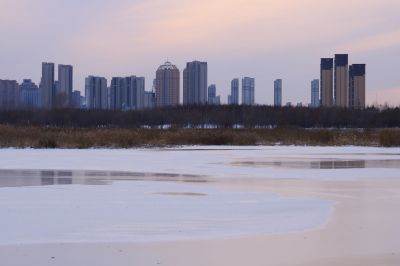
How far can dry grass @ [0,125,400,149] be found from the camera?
2989cm

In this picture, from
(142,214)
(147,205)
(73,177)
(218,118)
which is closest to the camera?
(142,214)

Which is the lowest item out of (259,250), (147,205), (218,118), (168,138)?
(259,250)

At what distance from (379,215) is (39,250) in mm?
4768

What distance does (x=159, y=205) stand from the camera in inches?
383

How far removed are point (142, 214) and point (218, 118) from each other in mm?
76615

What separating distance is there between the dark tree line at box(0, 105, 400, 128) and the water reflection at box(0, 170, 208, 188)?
218 feet

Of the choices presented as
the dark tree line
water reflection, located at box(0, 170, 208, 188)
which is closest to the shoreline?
water reflection, located at box(0, 170, 208, 188)

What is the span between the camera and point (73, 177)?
47.7 feet

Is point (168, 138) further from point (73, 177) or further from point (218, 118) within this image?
point (218, 118)

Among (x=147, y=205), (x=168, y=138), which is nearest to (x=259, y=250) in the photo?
(x=147, y=205)

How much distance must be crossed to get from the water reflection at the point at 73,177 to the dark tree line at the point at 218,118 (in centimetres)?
6656

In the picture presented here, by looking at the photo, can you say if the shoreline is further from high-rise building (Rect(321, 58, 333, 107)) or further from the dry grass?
high-rise building (Rect(321, 58, 333, 107))

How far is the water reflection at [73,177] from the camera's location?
43.0 feet

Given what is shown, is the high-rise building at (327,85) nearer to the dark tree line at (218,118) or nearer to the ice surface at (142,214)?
the dark tree line at (218,118)
